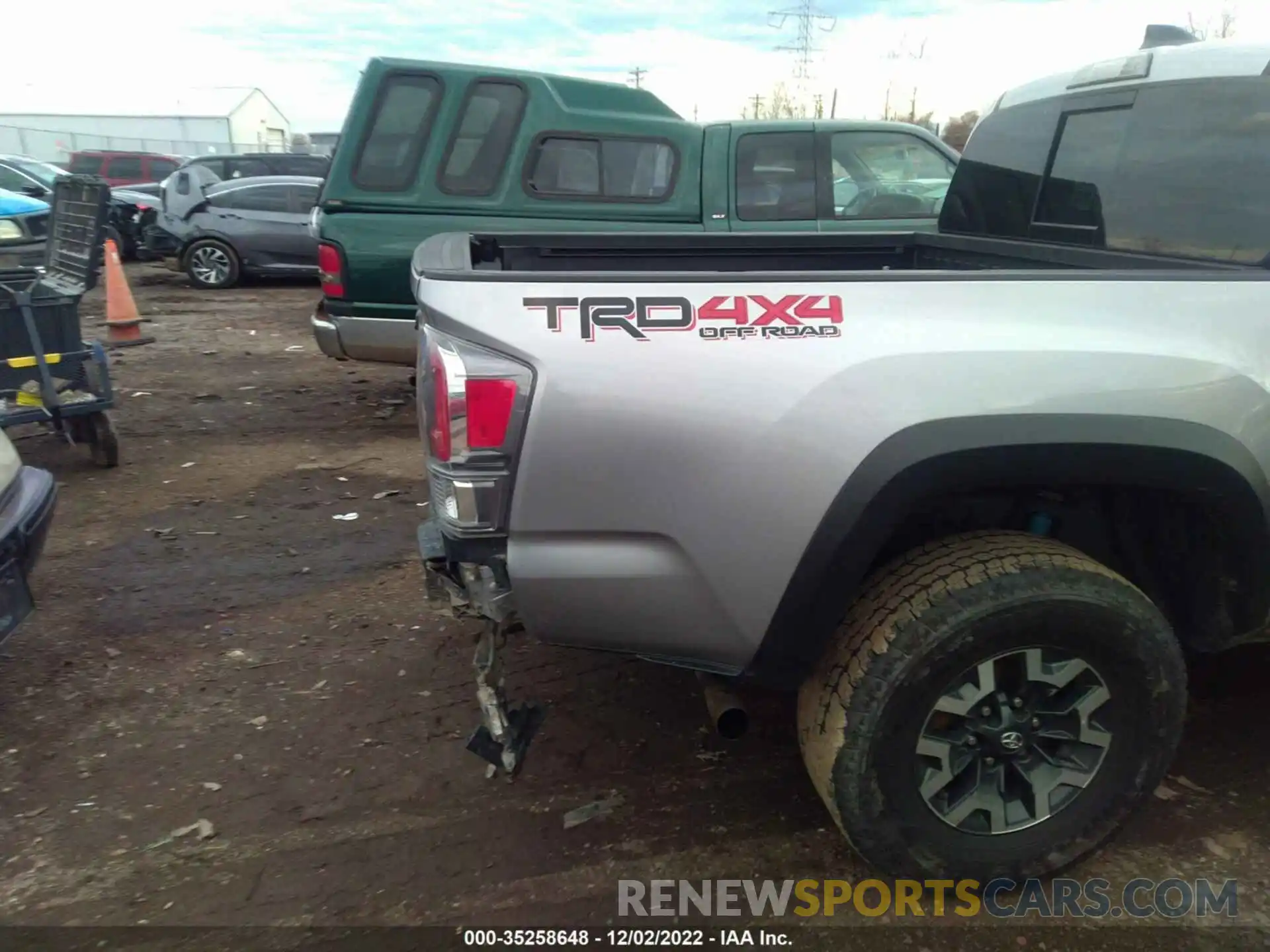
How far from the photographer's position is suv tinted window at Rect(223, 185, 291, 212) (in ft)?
43.2

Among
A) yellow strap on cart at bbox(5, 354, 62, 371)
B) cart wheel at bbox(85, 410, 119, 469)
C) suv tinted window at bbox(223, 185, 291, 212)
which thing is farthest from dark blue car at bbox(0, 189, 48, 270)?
suv tinted window at bbox(223, 185, 291, 212)

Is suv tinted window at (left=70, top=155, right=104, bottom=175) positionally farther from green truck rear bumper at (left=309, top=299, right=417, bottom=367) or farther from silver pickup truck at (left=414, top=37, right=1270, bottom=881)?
silver pickup truck at (left=414, top=37, right=1270, bottom=881)

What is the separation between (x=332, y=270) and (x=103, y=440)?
5.87 ft

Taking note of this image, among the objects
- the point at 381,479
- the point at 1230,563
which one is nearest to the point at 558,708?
the point at 1230,563

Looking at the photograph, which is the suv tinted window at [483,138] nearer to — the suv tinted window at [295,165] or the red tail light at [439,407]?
the red tail light at [439,407]

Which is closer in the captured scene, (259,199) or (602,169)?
(602,169)

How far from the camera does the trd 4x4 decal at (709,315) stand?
6.64ft

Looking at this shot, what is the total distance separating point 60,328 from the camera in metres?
5.37

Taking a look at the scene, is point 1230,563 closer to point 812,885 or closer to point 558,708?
point 812,885

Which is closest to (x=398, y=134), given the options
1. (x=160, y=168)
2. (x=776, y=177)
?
(x=776, y=177)

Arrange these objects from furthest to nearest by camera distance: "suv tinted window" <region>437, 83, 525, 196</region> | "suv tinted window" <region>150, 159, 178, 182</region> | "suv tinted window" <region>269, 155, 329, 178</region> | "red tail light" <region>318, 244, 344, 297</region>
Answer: "suv tinted window" <region>150, 159, 178, 182</region>, "suv tinted window" <region>269, 155, 329, 178</region>, "suv tinted window" <region>437, 83, 525, 196</region>, "red tail light" <region>318, 244, 344, 297</region>

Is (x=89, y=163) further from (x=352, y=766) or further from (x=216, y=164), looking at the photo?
(x=352, y=766)

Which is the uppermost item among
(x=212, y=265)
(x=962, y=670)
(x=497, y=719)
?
(x=962, y=670)

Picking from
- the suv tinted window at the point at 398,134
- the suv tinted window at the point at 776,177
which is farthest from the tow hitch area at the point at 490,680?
the suv tinted window at the point at 776,177
